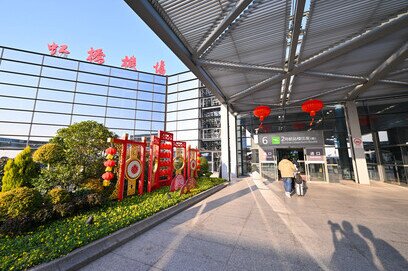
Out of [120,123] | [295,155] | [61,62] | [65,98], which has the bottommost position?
[295,155]

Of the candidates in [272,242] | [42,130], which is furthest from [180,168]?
[42,130]

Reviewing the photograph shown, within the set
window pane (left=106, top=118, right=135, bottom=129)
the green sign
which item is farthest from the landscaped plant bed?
window pane (left=106, top=118, right=135, bottom=129)

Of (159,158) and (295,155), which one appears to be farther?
(295,155)

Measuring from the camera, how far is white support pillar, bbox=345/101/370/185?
1077 cm

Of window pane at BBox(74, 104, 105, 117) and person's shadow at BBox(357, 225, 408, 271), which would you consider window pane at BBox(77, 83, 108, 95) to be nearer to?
window pane at BBox(74, 104, 105, 117)

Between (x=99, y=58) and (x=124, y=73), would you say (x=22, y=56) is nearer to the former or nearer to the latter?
(x=99, y=58)

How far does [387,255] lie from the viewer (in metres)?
2.62

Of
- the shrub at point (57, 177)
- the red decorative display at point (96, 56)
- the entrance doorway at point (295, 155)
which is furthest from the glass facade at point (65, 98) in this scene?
the entrance doorway at point (295, 155)

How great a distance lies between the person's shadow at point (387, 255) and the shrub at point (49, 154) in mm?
9362

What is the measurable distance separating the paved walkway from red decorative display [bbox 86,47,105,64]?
26.9 meters

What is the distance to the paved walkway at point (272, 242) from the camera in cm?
244

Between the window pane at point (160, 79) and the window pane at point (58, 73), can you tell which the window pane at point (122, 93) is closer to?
the window pane at point (160, 79)

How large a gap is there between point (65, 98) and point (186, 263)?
2604cm

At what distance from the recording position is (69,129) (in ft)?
21.8
